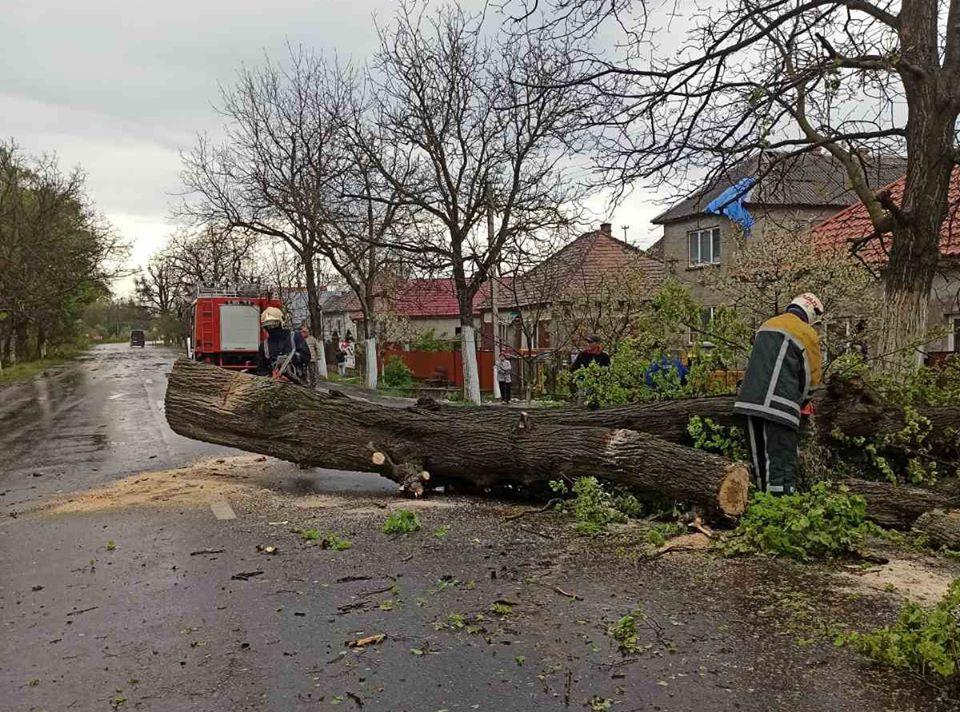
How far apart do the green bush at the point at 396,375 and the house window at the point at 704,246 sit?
10344 mm

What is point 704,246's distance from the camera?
27.6 meters

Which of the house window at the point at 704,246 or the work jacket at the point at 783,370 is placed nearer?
Result: the work jacket at the point at 783,370

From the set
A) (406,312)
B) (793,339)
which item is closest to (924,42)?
(793,339)

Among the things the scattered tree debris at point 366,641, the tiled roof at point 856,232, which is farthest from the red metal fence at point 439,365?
the scattered tree debris at point 366,641

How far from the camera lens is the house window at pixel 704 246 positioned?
27094 millimetres

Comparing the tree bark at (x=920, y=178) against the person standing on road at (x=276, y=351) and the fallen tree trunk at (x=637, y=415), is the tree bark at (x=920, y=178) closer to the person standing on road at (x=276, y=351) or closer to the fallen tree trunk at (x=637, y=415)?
the fallen tree trunk at (x=637, y=415)

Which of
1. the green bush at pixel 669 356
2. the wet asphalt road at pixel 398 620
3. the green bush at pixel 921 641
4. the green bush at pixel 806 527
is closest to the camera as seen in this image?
the green bush at pixel 921 641

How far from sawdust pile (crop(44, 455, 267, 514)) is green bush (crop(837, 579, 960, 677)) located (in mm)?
5424

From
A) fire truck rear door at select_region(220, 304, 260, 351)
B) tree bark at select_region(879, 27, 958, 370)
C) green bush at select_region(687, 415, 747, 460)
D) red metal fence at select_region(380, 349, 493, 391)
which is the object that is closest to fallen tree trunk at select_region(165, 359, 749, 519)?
green bush at select_region(687, 415, 747, 460)

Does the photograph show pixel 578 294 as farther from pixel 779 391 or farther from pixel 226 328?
pixel 779 391

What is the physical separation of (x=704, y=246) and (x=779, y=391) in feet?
75.0

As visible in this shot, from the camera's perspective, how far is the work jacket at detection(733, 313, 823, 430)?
5.76m

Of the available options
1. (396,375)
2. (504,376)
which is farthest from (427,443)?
(396,375)

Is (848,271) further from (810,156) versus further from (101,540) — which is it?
(101,540)
